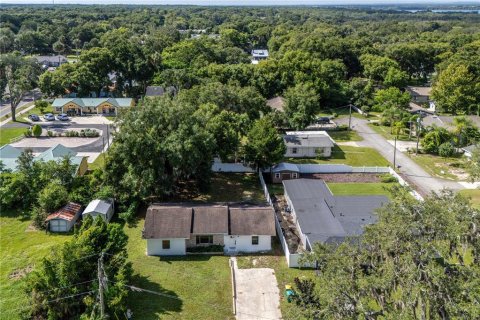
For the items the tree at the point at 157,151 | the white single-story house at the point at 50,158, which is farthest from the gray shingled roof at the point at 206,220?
the white single-story house at the point at 50,158

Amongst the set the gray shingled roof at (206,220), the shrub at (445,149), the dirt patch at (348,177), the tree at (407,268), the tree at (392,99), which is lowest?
the dirt patch at (348,177)

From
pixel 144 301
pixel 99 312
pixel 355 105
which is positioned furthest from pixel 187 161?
pixel 355 105

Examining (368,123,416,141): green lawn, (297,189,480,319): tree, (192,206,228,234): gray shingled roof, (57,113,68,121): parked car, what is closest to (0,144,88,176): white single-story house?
(192,206,228,234): gray shingled roof

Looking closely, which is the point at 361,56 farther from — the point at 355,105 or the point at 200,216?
the point at 200,216

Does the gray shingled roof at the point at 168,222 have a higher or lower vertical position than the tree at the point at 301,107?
lower

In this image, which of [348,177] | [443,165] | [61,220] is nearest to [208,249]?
[61,220]

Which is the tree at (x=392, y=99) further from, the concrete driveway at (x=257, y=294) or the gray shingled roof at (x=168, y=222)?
the concrete driveway at (x=257, y=294)
